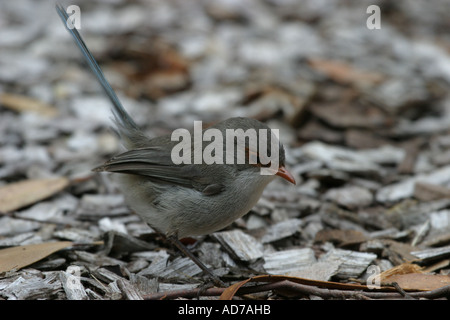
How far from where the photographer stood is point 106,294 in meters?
3.32

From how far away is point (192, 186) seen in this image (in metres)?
3.85

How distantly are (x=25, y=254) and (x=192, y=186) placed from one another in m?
1.25

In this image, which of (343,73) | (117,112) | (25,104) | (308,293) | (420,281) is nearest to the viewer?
(308,293)

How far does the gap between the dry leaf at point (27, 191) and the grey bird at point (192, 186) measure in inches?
45.5

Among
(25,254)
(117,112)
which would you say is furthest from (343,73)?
(25,254)

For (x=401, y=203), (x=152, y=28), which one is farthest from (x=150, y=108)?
(x=401, y=203)

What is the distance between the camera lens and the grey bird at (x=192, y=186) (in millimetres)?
3738

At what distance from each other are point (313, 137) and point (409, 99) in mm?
1446

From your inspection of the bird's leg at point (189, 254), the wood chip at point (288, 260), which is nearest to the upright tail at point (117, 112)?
the bird's leg at point (189, 254)

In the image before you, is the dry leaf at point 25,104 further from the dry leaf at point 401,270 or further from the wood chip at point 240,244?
the dry leaf at point 401,270

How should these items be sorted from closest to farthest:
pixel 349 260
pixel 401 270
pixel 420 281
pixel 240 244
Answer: pixel 420 281 → pixel 401 270 → pixel 349 260 → pixel 240 244

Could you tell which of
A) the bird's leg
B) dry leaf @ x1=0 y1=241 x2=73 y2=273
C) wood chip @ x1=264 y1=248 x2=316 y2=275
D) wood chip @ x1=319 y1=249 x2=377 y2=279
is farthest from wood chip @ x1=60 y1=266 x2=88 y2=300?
wood chip @ x1=319 y1=249 x2=377 y2=279

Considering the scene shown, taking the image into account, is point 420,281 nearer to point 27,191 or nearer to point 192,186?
point 192,186
